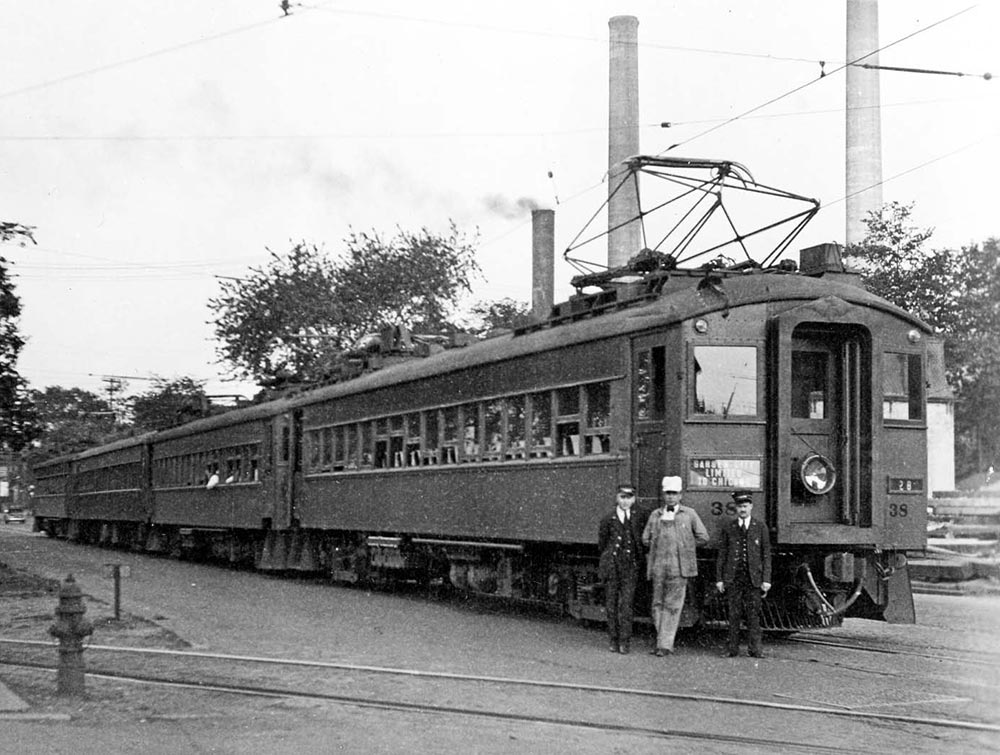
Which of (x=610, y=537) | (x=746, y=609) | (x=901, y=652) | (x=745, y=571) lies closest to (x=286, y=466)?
(x=610, y=537)

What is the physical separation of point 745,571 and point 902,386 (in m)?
2.69

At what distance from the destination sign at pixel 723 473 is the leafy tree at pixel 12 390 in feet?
46.2

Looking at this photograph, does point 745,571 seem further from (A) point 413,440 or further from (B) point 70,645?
(A) point 413,440

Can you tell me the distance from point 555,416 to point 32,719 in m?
7.05

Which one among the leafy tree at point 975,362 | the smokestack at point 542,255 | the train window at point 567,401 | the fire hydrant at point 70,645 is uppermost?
the smokestack at point 542,255

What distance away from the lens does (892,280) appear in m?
31.5

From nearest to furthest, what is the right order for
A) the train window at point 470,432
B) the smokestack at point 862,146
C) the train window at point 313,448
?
the train window at point 470,432 < the train window at point 313,448 < the smokestack at point 862,146

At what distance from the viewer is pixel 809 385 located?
42.9 feet

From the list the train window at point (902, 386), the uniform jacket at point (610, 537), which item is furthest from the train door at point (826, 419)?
the uniform jacket at point (610, 537)

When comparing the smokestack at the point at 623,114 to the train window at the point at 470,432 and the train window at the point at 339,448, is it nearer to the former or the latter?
the train window at the point at 339,448

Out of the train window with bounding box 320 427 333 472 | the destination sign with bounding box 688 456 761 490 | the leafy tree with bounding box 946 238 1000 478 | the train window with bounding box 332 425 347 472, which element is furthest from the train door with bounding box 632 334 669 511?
the leafy tree with bounding box 946 238 1000 478

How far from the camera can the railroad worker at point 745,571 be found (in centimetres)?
1189

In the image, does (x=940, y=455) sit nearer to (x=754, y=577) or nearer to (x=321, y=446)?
(x=321, y=446)

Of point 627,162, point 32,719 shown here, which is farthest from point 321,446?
point 32,719
